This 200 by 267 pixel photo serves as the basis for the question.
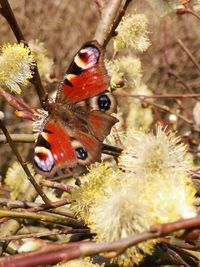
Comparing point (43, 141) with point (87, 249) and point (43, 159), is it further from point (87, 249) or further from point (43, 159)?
point (87, 249)

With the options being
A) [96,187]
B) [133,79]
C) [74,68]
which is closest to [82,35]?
[133,79]

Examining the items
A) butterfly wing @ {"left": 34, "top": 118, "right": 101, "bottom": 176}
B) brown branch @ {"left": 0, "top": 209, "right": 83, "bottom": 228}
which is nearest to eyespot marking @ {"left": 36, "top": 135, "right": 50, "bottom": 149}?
butterfly wing @ {"left": 34, "top": 118, "right": 101, "bottom": 176}

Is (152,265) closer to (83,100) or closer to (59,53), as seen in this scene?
(83,100)

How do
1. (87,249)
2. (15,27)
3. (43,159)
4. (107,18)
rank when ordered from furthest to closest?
(107,18) → (15,27) → (43,159) → (87,249)

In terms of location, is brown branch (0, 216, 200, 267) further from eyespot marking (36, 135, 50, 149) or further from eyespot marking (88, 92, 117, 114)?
eyespot marking (88, 92, 117, 114)

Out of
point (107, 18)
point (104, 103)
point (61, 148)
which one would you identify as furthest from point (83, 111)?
point (107, 18)
